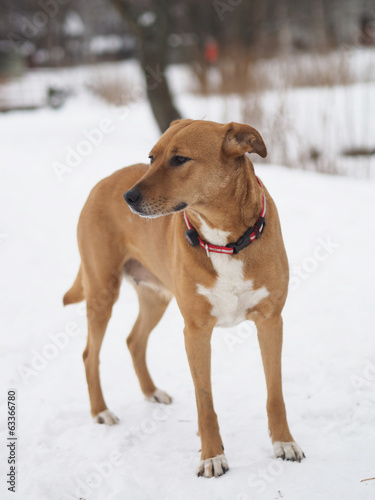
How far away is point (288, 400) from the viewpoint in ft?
9.92

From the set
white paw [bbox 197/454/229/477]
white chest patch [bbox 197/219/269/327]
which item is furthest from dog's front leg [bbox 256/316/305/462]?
white paw [bbox 197/454/229/477]

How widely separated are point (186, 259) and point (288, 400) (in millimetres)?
1075

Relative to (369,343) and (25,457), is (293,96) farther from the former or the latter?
(25,457)

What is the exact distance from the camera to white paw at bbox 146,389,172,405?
3.26 metres

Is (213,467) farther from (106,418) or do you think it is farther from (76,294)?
(76,294)

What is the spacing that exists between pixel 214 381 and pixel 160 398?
35 cm

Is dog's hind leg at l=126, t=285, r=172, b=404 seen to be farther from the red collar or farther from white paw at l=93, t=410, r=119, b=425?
the red collar

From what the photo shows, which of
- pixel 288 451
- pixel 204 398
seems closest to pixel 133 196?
pixel 204 398

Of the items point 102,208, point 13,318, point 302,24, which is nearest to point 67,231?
point 13,318

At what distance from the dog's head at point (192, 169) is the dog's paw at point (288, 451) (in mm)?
1196

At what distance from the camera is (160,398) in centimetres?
326

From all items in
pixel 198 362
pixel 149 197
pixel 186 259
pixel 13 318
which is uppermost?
pixel 149 197

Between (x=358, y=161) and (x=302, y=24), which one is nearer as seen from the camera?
(x=358, y=161)

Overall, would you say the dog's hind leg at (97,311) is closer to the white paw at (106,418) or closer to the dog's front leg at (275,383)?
the white paw at (106,418)
